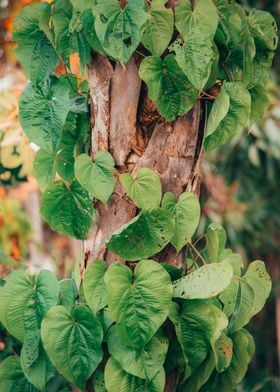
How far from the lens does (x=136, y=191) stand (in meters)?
1.48

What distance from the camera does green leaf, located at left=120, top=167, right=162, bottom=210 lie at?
148 cm

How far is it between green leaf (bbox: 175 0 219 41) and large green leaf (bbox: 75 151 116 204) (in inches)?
13.5

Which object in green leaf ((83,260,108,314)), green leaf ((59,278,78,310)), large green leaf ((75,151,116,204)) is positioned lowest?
green leaf ((59,278,78,310))

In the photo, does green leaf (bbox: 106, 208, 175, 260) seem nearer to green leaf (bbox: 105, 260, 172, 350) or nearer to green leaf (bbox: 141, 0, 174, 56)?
green leaf (bbox: 105, 260, 172, 350)

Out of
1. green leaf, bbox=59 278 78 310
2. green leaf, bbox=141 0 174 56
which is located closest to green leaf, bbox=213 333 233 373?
green leaf, bbox=59 278 78 310

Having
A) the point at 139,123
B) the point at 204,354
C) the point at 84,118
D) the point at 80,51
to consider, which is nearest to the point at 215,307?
the point at 204,354

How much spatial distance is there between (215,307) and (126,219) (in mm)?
296

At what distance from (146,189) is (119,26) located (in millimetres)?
375

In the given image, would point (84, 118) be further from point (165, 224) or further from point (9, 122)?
point (9, 122)

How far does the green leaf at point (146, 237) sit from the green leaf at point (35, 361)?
0.98 ft

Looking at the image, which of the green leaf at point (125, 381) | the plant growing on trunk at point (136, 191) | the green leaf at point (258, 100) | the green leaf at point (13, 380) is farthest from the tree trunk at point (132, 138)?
the green leaf at point (13, 380)

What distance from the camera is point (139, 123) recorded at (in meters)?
1.55

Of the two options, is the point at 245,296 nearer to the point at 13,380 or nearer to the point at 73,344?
the point at 73,344

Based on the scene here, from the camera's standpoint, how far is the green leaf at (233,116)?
1556 millimetres
